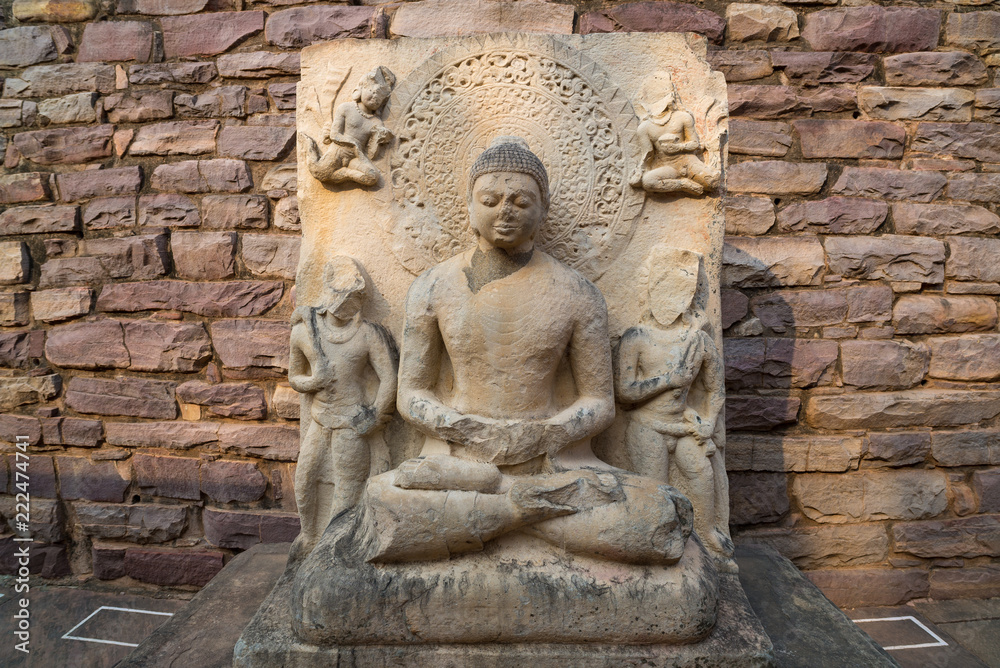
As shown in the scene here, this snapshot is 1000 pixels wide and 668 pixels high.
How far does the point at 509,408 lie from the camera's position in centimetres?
195

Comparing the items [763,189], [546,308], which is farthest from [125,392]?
[763,189]

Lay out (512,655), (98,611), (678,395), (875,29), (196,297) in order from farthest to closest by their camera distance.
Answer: (196,297) < (875,29) < (98,611) < (678,395) < (512,655)

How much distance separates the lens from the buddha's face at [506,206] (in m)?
1.83

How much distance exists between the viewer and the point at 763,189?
314 cm

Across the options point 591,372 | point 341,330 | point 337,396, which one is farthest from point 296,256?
point 591,372

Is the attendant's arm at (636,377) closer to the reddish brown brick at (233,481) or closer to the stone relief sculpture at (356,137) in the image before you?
the stone relief sculpture at (356,137)

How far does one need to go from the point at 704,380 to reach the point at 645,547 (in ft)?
2.60

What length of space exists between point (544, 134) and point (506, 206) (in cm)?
60

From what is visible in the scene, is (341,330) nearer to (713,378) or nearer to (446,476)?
(446,476)

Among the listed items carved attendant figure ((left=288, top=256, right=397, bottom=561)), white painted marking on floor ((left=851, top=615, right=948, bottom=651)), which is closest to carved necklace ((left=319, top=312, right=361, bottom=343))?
carved attendant figure ((left=288, top=256, right=397, bottom=561))

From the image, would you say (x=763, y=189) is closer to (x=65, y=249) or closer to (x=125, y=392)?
(x=125, y=392)

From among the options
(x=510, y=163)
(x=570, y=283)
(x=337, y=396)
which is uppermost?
(x=510, y=163)

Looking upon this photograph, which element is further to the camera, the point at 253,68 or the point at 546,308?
the point at 253,68

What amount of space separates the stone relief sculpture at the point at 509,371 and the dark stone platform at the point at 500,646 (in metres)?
0.01
